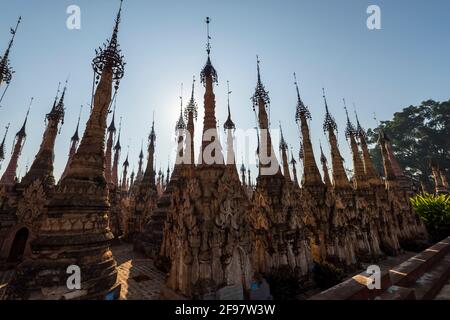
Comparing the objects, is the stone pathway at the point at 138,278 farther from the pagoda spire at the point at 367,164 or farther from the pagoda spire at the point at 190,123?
the pagoda spire at the point at 367,164

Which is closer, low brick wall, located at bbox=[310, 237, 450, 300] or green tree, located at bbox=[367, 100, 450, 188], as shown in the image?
low brick wall, located at bbox=[310, 237, 450, 300]

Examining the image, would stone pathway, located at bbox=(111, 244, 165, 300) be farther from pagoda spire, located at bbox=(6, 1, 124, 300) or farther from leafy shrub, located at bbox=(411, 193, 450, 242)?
leafy shrub, located at bbox=(411, 193, 450, 242)

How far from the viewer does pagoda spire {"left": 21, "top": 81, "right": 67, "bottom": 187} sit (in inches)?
612

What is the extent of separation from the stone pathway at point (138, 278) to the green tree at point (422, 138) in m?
60.5

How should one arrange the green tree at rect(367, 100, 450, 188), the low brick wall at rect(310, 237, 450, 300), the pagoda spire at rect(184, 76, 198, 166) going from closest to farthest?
the low brick wall at rect(310, 237, 450, 300) → the pagoda spire at rect(184, 76, 198, 166) → the green tree at rect(367, 100, 450, 188)

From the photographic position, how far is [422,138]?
186 feet

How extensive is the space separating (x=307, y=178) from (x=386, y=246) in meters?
9.09

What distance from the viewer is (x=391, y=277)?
6984mm

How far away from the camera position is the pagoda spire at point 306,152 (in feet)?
50.5

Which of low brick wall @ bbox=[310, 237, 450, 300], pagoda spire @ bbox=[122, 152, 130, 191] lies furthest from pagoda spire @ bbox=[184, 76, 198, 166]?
pagoda spire @ bbox=[122, 152, 130, 191]

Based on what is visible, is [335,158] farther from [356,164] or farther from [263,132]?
[263,132]

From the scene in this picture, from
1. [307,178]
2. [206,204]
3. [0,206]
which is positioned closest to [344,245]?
[307,178]

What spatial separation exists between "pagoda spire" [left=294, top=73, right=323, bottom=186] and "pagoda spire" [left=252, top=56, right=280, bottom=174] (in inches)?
163
